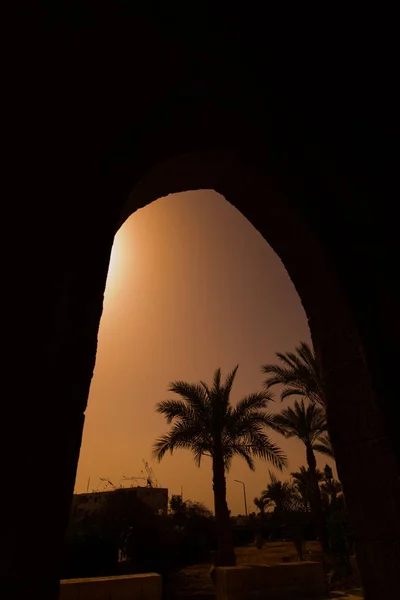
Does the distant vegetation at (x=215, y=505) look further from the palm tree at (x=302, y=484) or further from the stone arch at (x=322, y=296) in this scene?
the stone arch at (x=322, y=296)

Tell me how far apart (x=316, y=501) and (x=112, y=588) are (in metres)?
8.64

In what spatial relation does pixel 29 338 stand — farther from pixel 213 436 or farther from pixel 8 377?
pixel 213 436

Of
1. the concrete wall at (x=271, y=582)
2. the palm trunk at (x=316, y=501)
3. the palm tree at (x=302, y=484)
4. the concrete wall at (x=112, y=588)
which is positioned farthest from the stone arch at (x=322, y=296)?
the palm tree at (x=302, y=484)

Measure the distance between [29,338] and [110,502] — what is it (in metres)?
17.2

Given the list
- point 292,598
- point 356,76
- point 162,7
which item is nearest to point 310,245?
point 356,76

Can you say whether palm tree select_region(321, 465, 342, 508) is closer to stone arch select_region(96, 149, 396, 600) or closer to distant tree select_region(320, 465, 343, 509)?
distant tree select_region(320, 465, 343, 509)

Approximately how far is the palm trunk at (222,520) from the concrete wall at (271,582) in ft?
6.44

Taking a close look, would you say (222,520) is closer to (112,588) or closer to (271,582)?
(271,582)

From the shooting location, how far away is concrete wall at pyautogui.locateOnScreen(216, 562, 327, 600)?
7211 mm

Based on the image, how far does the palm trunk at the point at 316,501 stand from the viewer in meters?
12.6

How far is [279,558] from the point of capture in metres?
16.4

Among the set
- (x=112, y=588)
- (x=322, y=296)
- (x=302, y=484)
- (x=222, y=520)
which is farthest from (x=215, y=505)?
(x=302, y=484)

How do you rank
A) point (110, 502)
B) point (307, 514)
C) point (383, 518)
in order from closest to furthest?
point (383, 518) < point (110, 502) < point (307, 514)

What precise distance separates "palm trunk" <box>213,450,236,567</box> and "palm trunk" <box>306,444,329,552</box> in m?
4.21
